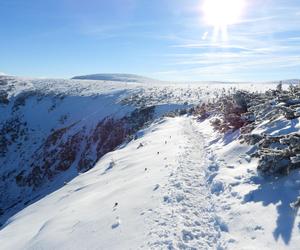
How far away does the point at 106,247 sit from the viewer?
506cm

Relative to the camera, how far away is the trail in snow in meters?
4.86

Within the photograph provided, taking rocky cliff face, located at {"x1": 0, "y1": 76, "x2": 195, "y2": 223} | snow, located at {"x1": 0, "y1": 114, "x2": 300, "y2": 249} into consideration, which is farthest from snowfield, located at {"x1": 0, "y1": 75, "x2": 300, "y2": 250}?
rocky cliff face, located at {"x1": 0, "y1": 76, "x2": 195, "y2": 223}

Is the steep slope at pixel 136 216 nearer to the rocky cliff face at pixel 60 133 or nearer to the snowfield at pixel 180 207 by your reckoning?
the snowfield at pixel 180 207

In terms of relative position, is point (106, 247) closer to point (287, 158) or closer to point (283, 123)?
point (287, 158)

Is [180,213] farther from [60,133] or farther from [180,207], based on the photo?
[60,133]

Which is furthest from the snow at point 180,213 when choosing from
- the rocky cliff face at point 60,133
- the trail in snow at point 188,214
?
the rocky cliff face at point 60,133

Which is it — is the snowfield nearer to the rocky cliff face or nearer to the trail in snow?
the trail in snow

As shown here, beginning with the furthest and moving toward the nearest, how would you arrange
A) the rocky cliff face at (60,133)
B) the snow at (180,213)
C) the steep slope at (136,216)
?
the rocky cliff face at (60,133)
the steep slope at (136,216)
the snow at (180,213)

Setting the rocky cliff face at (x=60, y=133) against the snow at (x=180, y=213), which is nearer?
the snow at (x=180, y=213)

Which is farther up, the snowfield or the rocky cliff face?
the snowfield

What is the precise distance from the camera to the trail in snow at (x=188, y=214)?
486cm

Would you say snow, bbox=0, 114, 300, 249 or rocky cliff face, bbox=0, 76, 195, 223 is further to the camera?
rocky cliff face, bbox=0, 76, 195, 223

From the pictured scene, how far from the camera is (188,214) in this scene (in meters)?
5.79

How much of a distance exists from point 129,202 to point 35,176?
25.0m
